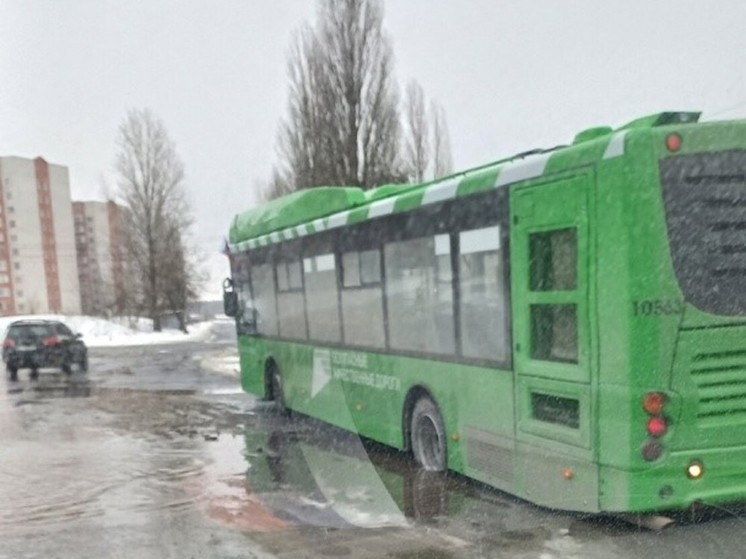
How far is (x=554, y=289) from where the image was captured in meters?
5.43

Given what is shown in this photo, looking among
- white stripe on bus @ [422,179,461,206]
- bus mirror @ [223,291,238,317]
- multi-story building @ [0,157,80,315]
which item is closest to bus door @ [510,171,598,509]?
white stripe on bus @ [422,179,461,206]

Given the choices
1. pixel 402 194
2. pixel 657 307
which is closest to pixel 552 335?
pixel 657 307

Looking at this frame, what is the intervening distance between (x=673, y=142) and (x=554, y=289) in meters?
1.29

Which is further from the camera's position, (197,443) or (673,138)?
(197,443)

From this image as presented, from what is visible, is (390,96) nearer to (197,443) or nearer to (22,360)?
(22,360)

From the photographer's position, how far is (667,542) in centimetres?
Result: 507

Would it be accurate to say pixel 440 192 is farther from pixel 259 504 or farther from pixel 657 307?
pixel 259 504

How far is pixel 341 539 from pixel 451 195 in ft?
10.2

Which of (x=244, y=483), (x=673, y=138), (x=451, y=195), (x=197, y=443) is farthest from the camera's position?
(x=197, y=443)

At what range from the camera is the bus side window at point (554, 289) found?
523cm

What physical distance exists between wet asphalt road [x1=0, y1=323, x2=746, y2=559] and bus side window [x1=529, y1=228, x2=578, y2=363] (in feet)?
4.43

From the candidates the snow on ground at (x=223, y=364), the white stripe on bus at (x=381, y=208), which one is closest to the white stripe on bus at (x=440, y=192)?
the white stripe on bus at (x=381, y=208)

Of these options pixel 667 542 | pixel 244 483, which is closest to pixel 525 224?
pixel 667 542

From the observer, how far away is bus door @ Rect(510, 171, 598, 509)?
511 cm
